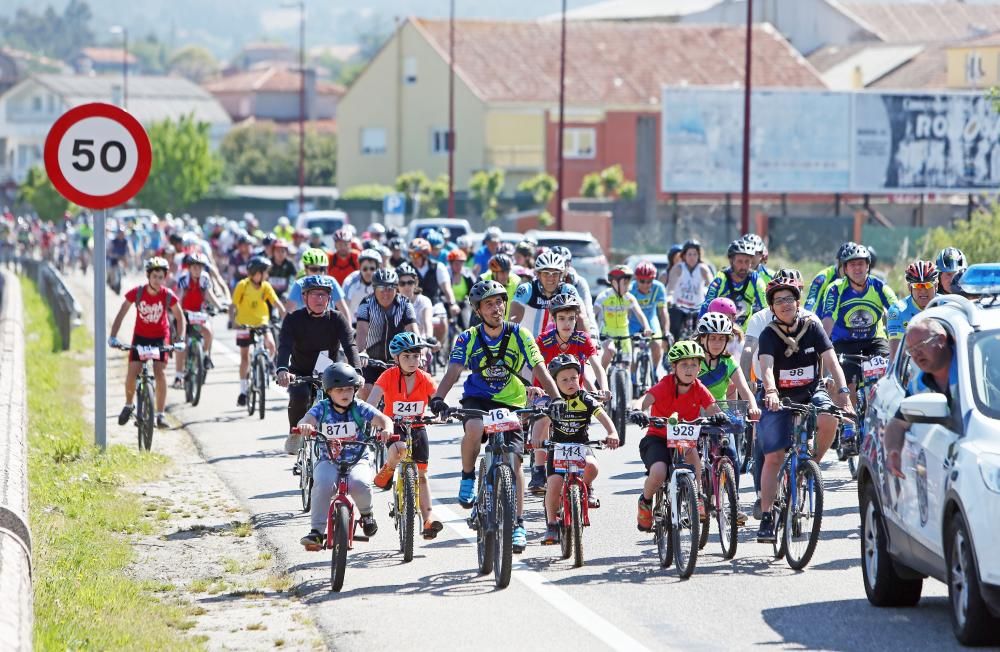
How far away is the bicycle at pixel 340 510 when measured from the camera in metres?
10.5

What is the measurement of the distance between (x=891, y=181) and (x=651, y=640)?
53553 mm

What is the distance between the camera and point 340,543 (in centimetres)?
1045

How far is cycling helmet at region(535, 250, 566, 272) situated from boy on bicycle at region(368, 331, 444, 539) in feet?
9.43

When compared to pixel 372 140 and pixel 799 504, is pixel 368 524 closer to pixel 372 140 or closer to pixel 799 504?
pixel 799 504

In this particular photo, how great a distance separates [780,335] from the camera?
11992 mm

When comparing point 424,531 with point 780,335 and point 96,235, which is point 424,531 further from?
point 96,235

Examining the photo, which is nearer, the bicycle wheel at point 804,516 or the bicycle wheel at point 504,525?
the bicycle wheel at point 504,525

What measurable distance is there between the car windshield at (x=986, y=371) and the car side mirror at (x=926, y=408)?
0.17 metres

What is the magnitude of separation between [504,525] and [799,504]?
175 cm

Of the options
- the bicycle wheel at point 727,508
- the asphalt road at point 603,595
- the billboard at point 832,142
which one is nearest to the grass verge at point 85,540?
the asphalt road at point 603,595

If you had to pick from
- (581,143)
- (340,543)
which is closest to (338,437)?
(340,543)

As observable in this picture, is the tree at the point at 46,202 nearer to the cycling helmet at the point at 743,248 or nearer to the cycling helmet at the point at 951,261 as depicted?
the cycling helmet at the point at 743,248

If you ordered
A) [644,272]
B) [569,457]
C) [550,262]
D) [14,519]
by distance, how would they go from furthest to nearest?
[644,272], [550,262], [569,457], [14,519]

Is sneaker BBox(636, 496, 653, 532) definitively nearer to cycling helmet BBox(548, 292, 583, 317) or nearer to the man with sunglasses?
cycling helmet BBox(548, 292, 583, 317)
